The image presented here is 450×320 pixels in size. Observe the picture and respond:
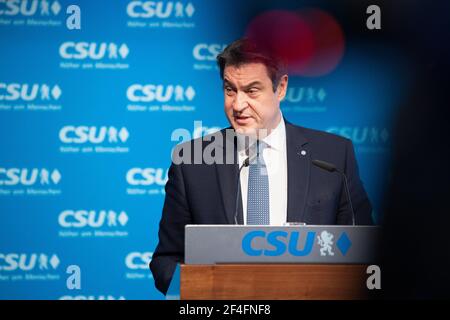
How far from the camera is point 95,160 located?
448cm

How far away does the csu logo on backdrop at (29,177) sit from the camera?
446 cm

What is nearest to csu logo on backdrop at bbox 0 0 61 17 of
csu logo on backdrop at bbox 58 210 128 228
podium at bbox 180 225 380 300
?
csu logo on backdrop at bbox 58 210 128 228

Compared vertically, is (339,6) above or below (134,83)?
above

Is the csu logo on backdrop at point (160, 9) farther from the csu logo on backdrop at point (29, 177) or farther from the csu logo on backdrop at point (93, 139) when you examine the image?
the csu logo on backdrop at point (29, 177)

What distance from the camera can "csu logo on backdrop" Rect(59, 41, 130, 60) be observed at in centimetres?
446

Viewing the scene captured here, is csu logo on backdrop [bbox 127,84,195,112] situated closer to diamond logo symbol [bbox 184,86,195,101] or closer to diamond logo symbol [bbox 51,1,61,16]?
diamond logo symbol [bbox 184,86,195,101]

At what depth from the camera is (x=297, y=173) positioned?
3.50m

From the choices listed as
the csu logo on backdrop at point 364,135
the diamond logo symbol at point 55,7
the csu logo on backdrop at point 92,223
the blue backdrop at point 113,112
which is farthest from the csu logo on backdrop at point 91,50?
the csu logo on backdrop at point 364,135

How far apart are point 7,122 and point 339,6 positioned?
2.19m

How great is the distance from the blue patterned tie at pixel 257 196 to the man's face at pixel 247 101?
0.24 m

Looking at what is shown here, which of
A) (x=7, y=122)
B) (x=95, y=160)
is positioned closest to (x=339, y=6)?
(x=95, y=160)

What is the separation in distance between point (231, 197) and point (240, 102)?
515 mm

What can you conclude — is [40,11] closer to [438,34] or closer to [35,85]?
[35,85]

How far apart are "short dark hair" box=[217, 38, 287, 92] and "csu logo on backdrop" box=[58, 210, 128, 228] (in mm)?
1305
